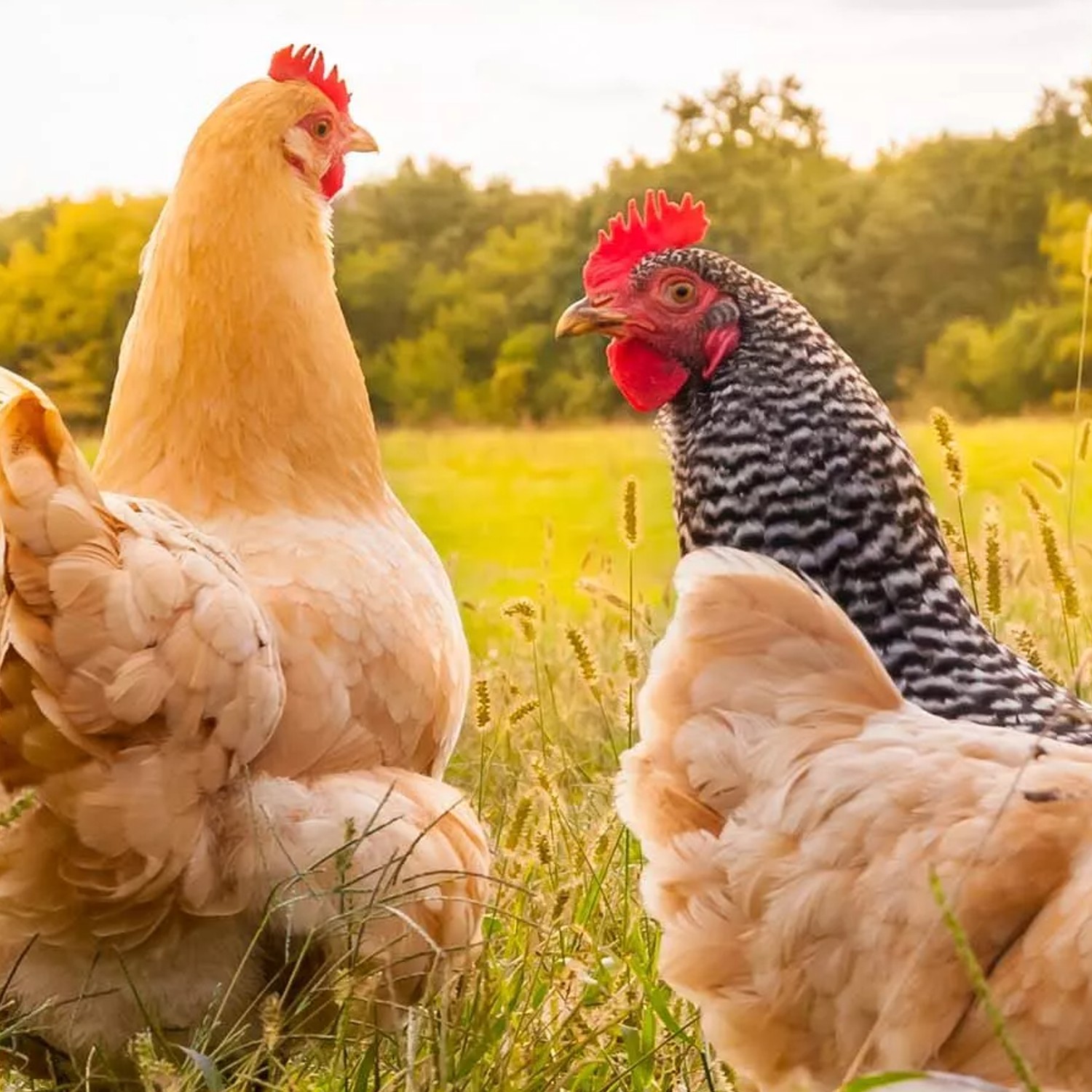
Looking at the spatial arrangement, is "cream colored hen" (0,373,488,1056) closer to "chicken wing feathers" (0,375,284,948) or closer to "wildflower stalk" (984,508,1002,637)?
"chicken wing feathers" (0,375,284,948)

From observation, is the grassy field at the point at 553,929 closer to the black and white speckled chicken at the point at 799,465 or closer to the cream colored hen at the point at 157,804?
the cream colored hen at the point at 157,804

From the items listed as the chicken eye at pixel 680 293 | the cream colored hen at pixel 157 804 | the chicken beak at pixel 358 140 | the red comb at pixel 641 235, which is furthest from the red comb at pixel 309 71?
the cream colored hen at pixel 157 804

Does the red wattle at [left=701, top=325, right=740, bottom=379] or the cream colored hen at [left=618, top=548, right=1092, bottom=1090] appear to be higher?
the red wattle at [left=701, top=325, right=740, bottom=379]

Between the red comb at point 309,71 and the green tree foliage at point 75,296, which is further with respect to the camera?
the green tree foliage at point 75,296

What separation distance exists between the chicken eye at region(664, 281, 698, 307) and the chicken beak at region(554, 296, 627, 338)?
73mm

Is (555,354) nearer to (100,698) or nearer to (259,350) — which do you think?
(259,350)

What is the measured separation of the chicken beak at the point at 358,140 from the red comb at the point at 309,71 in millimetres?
46

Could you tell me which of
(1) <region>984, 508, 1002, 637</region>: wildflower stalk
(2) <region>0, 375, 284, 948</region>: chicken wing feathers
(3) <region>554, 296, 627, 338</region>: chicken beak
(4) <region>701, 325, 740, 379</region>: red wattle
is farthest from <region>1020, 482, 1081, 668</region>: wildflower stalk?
(2) <region>0, 375, 284, 948</region>: chicken wing feathers

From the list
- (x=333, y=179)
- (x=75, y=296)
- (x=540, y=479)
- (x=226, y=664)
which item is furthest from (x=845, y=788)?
(x=540, y=479)

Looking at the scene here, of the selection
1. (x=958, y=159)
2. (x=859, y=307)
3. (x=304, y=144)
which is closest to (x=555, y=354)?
(x=859, y=307)

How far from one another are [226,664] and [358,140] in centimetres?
130

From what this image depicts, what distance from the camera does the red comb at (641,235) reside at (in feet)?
7.89

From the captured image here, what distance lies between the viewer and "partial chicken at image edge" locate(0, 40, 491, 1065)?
5.88 feet

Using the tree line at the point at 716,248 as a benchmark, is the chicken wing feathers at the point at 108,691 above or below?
below
